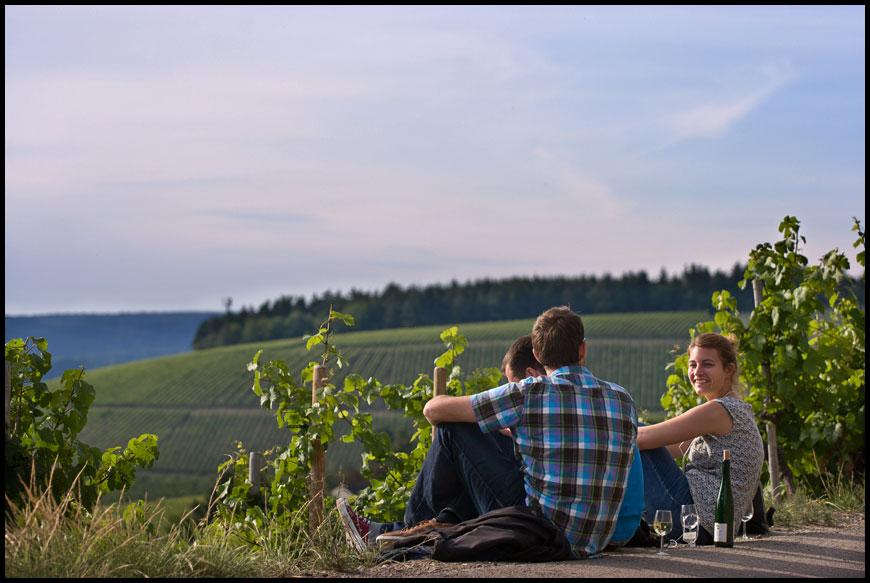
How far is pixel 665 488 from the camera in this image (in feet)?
13.8

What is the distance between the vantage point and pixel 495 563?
353 centimetres

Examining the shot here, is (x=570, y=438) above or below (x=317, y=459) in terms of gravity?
above

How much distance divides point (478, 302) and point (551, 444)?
266 ft

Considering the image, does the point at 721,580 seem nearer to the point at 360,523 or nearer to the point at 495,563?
the point at 495,563

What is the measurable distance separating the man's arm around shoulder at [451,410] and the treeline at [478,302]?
74.9 m

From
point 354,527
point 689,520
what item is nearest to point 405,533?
point 354,527

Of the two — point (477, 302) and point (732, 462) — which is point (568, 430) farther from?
point (477, 302)

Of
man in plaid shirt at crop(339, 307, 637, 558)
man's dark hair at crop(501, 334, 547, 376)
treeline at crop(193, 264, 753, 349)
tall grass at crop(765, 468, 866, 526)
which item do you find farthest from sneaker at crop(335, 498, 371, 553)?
treeline at crop(193, 264, 753, 349)

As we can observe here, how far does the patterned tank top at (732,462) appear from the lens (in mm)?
4180

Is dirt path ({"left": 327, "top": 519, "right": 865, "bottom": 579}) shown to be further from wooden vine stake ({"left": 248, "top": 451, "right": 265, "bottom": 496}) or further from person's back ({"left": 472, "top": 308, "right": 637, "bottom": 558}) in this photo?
wooden vine stake ({"left": 248, "top": 451, "right": 265, "bottom": 496})

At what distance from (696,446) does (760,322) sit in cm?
230

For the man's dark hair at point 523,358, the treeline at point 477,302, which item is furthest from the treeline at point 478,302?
the man's dark hair at point 523,358

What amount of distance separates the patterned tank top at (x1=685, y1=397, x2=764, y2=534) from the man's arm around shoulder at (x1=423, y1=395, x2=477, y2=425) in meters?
1.26

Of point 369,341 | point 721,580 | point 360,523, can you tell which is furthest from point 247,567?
point 369,341
